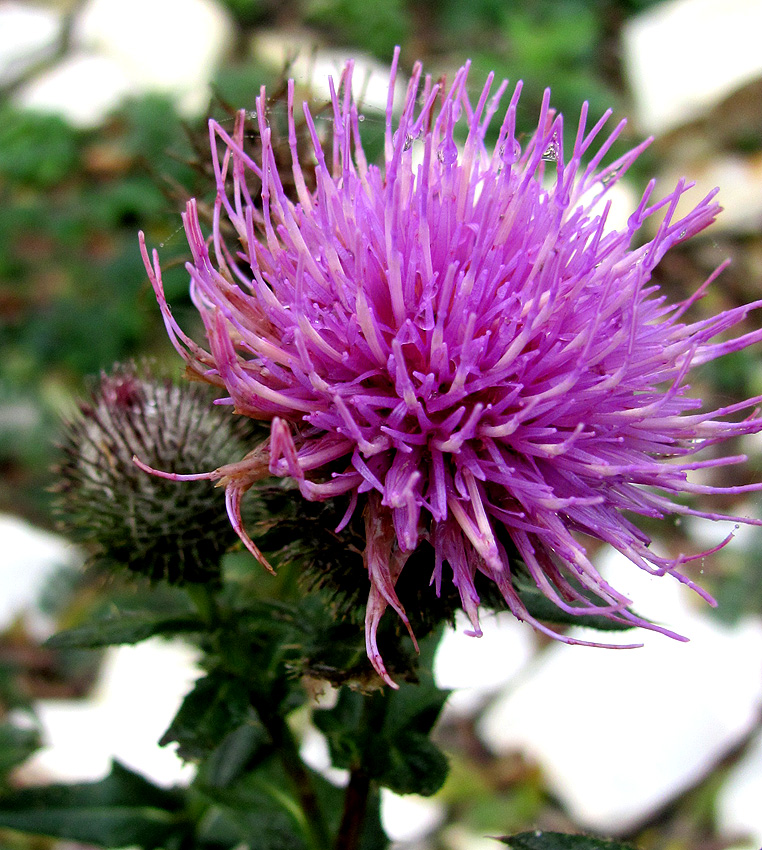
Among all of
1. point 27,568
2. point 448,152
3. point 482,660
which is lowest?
point 27,568

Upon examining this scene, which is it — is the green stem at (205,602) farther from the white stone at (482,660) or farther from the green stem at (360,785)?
the white stone at (482,660)

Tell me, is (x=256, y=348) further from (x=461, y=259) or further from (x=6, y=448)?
(x=6, y=448)

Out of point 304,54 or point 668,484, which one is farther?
point 304,54

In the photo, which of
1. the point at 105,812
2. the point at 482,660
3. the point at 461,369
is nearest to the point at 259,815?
the point at 105,812

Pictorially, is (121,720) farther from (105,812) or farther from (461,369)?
(461,369)

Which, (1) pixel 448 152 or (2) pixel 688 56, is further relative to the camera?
(2) pixel 688 56

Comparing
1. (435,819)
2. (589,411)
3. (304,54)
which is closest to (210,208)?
(589,411)
